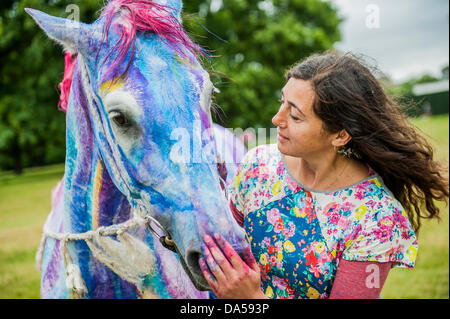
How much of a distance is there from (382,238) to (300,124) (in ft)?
1.80

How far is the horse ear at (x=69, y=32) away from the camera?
146cm

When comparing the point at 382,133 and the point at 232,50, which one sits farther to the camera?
the point at 232,50

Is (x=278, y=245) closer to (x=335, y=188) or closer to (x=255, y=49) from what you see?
(x=335, y=188)

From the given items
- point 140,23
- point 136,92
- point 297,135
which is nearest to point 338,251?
point 297,135

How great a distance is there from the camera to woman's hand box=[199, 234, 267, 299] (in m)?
1.17

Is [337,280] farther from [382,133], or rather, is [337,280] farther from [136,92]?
[136,92]

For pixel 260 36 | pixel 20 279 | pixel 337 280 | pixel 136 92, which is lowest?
pixel 20 279

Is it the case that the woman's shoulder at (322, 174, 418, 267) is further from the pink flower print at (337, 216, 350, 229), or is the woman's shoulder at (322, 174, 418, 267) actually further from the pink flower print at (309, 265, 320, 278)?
the pink flower print at (309, 265, 320, 278)

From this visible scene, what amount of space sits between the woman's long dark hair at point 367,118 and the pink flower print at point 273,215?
0.42 metres

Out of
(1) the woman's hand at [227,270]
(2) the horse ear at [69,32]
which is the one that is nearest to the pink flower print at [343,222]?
(1) the woman's hand at [227,270]

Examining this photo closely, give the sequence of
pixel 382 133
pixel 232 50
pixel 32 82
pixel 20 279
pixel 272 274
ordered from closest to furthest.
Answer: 1. pixel 382 133
2. pixel 272 274
3. pixel 20 279
4. pixel 32 82
5. pixel 232 50

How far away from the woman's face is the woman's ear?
0.02 m
